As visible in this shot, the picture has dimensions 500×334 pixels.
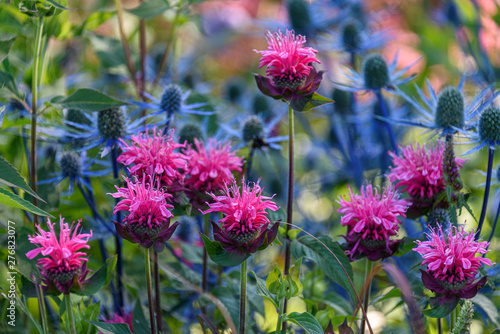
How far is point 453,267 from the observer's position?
75cm

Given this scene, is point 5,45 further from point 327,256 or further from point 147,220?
point 327,256

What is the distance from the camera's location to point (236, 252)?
0.75 metres

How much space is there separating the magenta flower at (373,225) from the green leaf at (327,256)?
0.02 metres

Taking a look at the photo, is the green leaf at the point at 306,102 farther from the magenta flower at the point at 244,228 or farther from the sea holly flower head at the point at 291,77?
the magenta flower at the point at 244,228

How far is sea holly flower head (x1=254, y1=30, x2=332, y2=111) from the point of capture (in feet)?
2.64

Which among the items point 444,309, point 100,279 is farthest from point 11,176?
point 444,309

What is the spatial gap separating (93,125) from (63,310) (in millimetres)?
458

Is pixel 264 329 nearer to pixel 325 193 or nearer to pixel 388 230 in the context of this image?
pixel 388 230

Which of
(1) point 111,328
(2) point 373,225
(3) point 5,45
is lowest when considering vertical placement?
(1) point 111,328

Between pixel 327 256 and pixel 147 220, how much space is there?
0.95 feet

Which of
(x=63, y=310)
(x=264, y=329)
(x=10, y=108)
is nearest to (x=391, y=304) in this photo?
(x=264, y=329)

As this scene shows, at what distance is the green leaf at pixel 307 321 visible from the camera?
0.72m

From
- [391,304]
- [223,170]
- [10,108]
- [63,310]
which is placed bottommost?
[391,304]

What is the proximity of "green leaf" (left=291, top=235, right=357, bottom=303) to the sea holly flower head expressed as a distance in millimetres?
220
